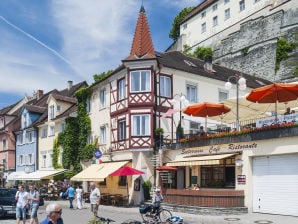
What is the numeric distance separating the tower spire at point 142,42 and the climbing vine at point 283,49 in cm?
2292

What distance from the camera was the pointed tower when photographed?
30.5 meters

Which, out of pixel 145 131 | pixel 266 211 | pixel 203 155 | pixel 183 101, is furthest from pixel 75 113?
pixel 266 211

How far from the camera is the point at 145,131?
29.8 metres

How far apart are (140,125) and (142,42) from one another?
19.5 feet

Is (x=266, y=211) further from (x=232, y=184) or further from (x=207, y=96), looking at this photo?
(x=207, y=96)

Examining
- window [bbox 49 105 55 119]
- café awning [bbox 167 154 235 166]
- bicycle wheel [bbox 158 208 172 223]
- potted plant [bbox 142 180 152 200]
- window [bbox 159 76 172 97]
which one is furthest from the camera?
window [bbox 49 105 55 119]

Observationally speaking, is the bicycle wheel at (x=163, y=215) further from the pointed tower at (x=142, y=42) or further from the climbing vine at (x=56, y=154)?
the climbing vine at (x=56, y=154)

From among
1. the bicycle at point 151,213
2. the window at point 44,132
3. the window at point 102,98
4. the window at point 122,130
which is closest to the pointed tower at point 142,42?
the window at point 122,130

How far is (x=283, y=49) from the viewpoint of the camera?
167 feet

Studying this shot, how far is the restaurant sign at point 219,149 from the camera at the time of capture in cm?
2117

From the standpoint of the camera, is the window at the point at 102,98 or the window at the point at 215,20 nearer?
the window at the point at 102,98

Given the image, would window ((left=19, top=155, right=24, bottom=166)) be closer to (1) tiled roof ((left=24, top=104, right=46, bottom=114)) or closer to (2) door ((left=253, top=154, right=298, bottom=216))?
(1) tiled roof ((left=24, top=104, right=46, bottom=114))

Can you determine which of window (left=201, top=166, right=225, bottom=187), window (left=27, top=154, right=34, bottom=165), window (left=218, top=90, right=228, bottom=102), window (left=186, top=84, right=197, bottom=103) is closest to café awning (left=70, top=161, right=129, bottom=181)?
window (left=201, top=166, right=225, bottom=187)

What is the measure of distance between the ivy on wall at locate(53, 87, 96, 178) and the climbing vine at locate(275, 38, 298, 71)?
23846 millimetres
